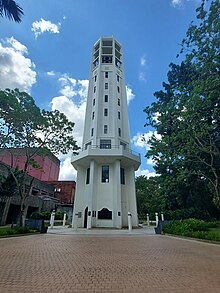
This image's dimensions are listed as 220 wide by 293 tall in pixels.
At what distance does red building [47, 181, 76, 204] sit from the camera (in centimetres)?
4212

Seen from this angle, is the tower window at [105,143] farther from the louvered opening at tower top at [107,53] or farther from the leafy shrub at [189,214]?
the louvered opening at tower top at [107,53]

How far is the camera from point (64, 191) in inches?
1674

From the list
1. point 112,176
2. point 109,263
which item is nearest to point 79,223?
point 112,176

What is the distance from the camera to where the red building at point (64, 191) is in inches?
1658

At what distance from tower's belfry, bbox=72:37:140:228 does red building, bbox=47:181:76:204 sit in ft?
51.5

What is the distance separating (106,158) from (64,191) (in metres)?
21.0

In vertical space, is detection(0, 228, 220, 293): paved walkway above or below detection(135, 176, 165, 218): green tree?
below

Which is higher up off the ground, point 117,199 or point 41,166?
point 41,166

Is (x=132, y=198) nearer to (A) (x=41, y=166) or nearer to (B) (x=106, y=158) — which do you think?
(B) (x=106, y=158)

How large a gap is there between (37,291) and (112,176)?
2274 centimetres

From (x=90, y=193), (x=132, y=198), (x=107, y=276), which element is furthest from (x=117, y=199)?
(x=107, y=276)

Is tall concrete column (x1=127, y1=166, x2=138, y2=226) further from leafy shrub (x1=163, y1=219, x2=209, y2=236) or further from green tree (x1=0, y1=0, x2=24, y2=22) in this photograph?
green tree (x1=0, y1=0, x2=24, y2=22)

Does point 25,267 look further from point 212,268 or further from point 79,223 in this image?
point 79,223

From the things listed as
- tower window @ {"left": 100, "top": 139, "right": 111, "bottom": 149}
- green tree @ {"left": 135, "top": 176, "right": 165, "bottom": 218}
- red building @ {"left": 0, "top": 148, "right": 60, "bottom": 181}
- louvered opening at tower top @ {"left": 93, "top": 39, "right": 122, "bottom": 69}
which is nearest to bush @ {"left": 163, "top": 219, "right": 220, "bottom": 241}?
tower window @ {"left": 100, "top": 139, "right": 111, "bottom": 149}
